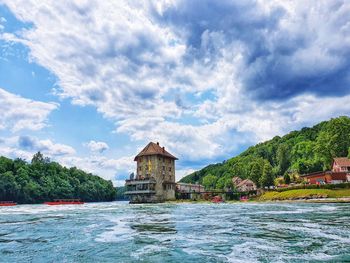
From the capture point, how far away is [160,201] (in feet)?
370

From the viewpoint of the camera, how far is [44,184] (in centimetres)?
14838

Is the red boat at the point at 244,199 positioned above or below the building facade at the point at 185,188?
below

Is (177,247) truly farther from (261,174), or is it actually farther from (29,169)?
(29,169)

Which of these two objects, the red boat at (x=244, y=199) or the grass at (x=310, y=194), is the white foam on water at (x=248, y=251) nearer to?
the grass at (x=310, y=194)

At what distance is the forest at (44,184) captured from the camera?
135 m

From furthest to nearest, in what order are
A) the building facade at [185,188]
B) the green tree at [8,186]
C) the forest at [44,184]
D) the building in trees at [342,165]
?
the forest at [44,184]
the green tree at [8,186]
the building facade at [185,188]
the building in trees at [342,165]

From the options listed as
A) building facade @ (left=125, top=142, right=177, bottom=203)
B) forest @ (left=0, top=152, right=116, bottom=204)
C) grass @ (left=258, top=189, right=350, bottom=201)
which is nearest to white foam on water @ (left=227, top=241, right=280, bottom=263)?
grass @ (left=258, top=189, right=350, bottom=201)

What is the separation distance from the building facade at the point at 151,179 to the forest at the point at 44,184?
4773cm

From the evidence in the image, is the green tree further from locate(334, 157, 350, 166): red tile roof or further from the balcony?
locate(334, 157, 350, 166): red tile roof

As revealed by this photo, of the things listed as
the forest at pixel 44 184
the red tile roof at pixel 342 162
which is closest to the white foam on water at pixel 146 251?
the red tile roof at pixel 342 162

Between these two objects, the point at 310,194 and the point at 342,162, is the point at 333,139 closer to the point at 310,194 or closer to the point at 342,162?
the point at 342,162

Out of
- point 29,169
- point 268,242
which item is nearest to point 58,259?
point 268,242

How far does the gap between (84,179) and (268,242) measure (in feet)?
582

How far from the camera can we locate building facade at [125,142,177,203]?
11369 centimetres
